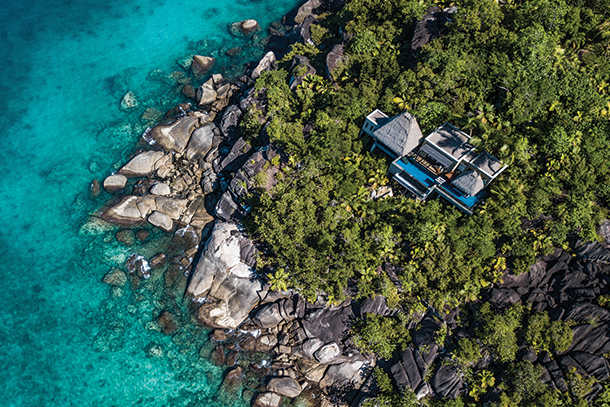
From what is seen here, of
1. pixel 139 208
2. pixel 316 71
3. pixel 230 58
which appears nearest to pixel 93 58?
pixel 230 58

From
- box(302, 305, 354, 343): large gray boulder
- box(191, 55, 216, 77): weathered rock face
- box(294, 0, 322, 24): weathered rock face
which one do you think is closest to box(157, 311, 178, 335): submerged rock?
box(302, 305, 354, 343): large gray boulder

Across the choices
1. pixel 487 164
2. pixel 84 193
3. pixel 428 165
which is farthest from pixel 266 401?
pixel 84 193

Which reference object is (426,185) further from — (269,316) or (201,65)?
(201,65)

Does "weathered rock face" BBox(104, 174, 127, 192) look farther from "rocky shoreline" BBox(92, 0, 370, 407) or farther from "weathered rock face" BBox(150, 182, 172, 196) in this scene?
"weathered rock face" BBox(150, 182, 172, 196)

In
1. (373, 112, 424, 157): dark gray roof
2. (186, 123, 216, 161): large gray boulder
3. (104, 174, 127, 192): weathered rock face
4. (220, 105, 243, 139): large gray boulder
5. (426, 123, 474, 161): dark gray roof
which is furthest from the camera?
(220, 105, 243, 139): large gray boulder

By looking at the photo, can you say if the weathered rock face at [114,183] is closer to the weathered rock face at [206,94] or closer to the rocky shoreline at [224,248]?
the rocky shoreline at [224,248]
